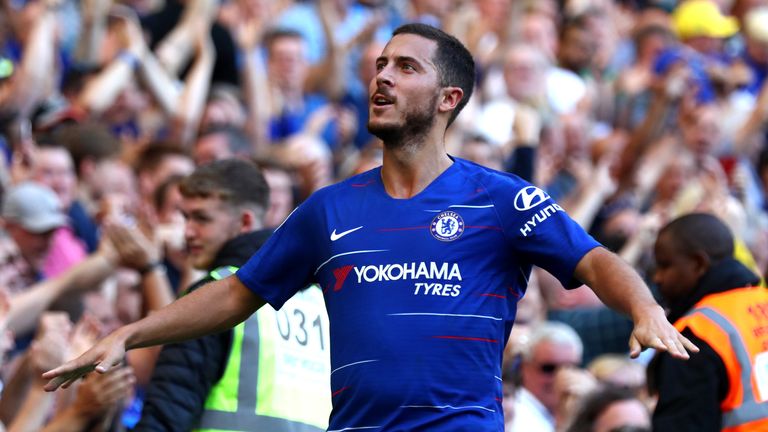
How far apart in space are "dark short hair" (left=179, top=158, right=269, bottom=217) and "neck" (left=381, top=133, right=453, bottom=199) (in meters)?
1.69

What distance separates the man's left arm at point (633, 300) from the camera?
4281 millimetres

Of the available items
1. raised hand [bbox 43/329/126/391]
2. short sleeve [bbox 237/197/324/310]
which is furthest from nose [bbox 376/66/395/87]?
raised hand [bbox 43/329/126/391]

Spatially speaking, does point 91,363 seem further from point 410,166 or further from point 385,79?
point 385,79

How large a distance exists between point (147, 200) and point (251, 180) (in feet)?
10.9

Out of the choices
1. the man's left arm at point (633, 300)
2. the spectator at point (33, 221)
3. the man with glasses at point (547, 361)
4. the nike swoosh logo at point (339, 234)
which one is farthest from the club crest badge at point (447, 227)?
the spectator at point (33, 221)

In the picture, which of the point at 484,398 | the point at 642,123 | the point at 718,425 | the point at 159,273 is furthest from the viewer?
the point at 642,123

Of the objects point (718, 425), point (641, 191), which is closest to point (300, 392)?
point (718, 425)

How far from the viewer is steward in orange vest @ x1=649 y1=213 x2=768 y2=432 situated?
5.95 metres

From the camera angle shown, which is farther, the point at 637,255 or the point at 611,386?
the point at 637,255

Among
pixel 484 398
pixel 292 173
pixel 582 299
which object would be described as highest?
pixel 484 398

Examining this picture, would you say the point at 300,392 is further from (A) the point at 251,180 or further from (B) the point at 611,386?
(B) the point at 611,386

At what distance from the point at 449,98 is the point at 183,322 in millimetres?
1112

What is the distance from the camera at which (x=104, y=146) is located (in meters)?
9.62

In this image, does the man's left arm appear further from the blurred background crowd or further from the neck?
the blurred background crowd
